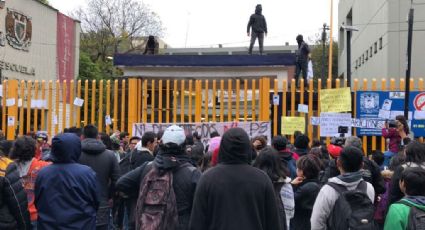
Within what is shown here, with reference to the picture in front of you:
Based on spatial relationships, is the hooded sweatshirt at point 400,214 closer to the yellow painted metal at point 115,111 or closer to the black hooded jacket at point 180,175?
the black hooded jacket at point 180,175

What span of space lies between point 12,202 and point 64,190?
0.49 m

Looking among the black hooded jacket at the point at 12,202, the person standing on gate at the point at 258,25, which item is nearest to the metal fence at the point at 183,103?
the person standing on gate at the point at 258,25

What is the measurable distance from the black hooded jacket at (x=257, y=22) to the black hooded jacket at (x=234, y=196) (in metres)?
14.9

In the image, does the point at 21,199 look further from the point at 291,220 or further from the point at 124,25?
the point at 124,25

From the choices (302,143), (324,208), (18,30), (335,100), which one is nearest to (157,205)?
(324,208)

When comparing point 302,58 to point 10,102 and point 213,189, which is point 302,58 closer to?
point 10,102

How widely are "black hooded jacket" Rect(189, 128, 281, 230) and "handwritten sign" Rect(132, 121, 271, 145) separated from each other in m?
10.0

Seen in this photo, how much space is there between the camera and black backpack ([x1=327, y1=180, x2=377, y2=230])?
4840 mm

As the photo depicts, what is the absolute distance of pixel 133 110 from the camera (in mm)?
16281

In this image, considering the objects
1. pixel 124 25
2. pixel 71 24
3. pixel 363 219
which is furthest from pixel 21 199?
pixel 124 25

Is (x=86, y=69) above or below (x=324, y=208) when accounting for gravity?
above

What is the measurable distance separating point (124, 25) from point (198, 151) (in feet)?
152

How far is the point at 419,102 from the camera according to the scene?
13602 millimetres

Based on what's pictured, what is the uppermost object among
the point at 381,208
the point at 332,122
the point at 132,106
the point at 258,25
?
the point at 258,25
